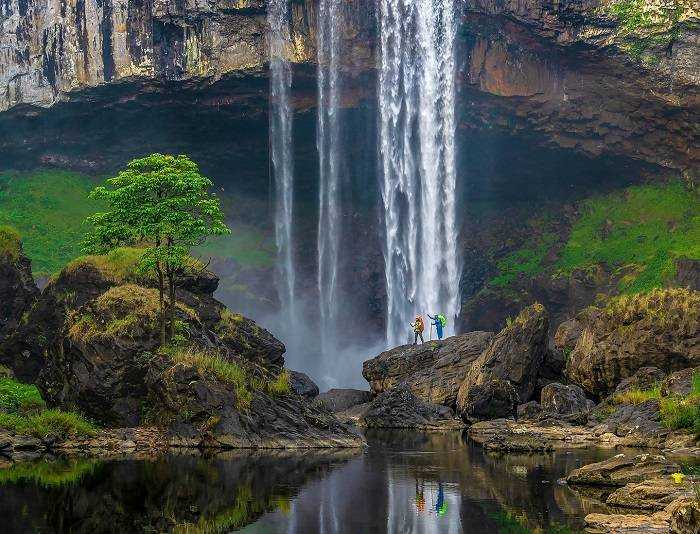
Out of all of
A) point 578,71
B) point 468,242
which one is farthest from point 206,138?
point 578,71

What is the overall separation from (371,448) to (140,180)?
37.0ft

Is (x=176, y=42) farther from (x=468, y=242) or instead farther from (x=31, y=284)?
(x=31, y=284)

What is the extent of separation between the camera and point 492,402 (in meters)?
41.5

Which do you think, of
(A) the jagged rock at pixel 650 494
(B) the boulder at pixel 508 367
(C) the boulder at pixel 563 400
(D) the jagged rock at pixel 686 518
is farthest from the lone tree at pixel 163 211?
(D) the jagged rock at pixel 686 518

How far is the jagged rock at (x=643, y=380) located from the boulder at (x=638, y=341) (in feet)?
4.93

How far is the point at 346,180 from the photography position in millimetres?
76250

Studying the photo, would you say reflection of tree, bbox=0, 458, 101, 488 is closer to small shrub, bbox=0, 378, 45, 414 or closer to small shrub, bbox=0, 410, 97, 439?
small shrub, bbox=0, 410, 97, 439

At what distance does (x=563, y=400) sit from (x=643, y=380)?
10.5 ft

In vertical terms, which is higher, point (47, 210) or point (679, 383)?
point (47, 210)

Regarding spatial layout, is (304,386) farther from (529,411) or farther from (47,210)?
(47,210)

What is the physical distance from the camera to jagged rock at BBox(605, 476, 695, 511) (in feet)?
65.5

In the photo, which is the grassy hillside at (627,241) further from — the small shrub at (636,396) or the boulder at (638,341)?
the small shrub at (636,396)

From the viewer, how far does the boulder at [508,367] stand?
1634 inches

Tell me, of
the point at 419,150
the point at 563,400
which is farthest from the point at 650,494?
the point at 419,150
